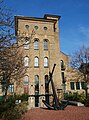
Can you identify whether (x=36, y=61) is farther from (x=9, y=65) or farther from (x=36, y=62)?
(x=9, y=65)

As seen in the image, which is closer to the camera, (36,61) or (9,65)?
(9,65)

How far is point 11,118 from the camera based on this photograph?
14.5 metres

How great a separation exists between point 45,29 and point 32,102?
16.8 metres

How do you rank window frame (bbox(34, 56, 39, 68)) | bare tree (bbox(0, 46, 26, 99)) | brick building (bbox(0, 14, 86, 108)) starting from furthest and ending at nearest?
window frame (bbox(34, 56, 39, 68))
brick building (bbox(0, 14, 86, 108))
bare tree (bbox(0, 46, 26, 99))

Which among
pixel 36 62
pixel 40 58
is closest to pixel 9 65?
pixel 36 62

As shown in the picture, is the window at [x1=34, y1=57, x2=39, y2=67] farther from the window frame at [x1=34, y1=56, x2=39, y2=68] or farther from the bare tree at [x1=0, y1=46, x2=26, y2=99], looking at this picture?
the bare tree at [x1=0, y1=46, x2=26, y2=99]

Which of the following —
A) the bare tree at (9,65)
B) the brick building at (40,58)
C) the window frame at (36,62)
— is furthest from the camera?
the window frame at (36,62)

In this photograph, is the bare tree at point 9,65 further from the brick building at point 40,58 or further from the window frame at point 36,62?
the window frame at point 36,62

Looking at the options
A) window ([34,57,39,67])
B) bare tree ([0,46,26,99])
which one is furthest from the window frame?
bare tree ([0,46,26,99])

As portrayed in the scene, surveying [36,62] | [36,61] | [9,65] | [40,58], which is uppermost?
[40,58]

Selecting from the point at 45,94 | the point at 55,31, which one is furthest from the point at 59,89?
the point at 55,31

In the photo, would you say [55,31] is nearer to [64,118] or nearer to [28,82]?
[28,82]

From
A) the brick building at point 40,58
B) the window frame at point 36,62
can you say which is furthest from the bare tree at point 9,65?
the window frame at point 36,62

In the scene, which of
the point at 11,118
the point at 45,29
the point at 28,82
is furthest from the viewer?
the point at 45,29
